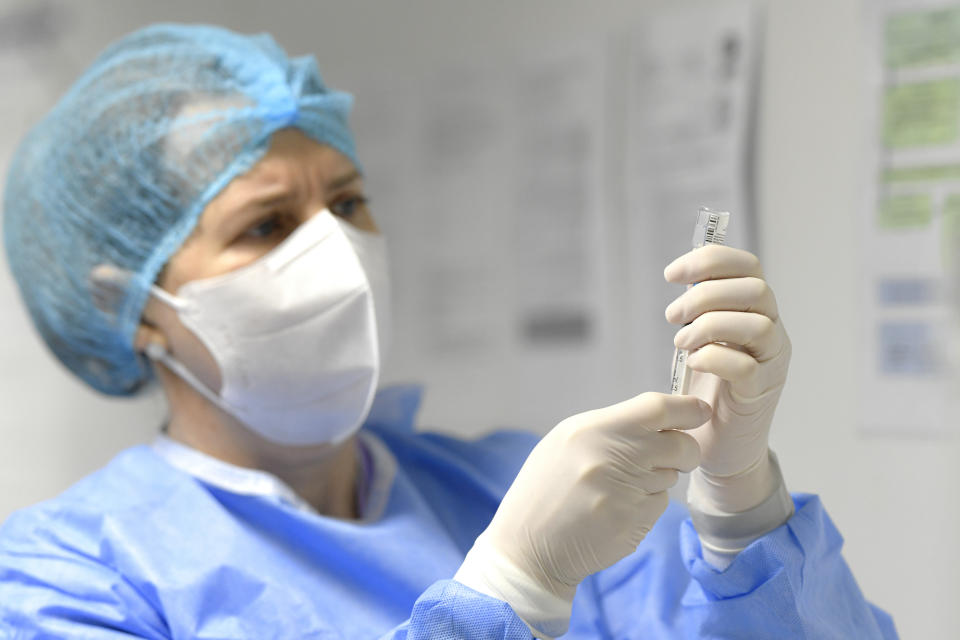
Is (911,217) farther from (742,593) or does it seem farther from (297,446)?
(297,446)

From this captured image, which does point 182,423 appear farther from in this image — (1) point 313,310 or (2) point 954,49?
(2) point 954,49

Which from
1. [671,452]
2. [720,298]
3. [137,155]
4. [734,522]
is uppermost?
[137,155]

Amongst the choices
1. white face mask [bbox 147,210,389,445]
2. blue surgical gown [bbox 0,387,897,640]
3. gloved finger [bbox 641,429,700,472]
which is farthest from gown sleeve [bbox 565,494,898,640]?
white face mask [bbox 147,210,389,445]

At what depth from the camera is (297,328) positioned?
1.00 m

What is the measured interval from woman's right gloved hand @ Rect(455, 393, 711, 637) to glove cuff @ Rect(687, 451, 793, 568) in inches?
5.7

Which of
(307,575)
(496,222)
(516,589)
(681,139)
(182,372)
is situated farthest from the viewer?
(496,222)

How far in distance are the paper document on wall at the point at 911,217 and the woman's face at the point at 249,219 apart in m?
0.74

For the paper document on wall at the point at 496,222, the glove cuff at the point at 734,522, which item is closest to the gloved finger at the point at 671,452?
the glove cuff at the point at 734,522

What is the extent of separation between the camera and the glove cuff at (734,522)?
0.87m

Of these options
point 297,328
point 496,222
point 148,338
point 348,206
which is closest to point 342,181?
point 348,206

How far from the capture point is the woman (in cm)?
75

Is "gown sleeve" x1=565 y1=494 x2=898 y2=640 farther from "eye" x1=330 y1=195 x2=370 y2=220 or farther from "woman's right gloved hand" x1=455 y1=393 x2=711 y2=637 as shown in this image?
"eye" x1=330 y1=195 x2=370 y2=220

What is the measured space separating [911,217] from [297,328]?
0.82 metres

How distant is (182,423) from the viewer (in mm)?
1126
